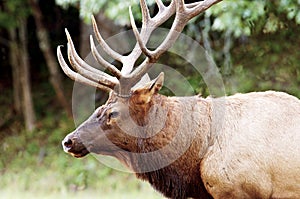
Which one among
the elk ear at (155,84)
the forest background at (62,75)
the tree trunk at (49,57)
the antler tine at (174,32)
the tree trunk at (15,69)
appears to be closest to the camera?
the elk ear at (155,84)

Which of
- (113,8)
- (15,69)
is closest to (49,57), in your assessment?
(15,69)

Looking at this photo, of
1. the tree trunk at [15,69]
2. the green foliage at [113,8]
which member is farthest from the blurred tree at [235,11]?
the tree trunk at [15,69]

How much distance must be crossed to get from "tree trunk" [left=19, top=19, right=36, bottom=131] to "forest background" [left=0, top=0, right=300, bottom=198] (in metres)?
0.02

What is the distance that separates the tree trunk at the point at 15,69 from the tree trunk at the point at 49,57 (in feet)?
1.97

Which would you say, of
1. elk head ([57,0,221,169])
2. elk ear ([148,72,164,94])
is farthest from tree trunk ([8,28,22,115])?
elk ear ([148,72,164,94])

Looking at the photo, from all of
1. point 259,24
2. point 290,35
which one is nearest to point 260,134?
point 259,24

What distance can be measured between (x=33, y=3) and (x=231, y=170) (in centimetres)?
975

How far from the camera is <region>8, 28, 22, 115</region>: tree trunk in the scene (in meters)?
15.0

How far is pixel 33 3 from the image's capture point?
1427cm

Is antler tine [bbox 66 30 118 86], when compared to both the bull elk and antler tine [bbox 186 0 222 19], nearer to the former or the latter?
the bull elk

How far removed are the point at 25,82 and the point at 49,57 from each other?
790 millimetres

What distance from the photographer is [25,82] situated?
14719mm

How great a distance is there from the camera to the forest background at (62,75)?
9773 millimetres

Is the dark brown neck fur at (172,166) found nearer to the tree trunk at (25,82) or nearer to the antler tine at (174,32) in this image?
the antler tine at (174,32)
